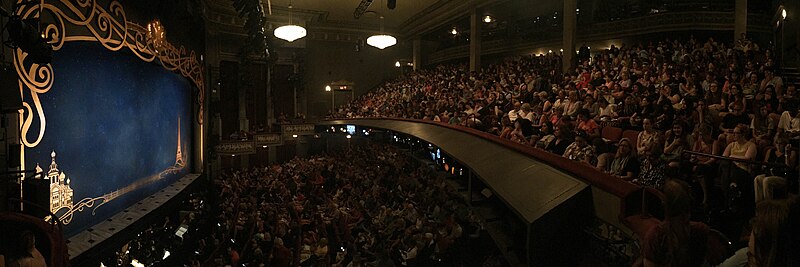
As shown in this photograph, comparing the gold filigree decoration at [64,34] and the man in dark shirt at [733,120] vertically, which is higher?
the gold filigree decoration at [64,34]

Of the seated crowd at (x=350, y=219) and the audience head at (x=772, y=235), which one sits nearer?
the audience head at (x=772, y=235)

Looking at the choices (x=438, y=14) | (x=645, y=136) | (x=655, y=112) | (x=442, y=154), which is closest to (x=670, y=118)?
(x=655, y=112)

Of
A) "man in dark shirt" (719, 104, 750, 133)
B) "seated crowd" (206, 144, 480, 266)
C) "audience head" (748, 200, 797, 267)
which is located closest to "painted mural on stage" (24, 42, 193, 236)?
"seated crowd" (206, 144, 480, 266)

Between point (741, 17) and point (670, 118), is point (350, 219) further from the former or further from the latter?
point (741, 17)

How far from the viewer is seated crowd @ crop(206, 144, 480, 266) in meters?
8.16

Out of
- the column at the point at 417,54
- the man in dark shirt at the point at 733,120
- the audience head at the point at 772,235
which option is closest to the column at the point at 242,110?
the column at the point at 417,54

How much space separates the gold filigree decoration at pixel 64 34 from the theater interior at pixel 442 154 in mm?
30

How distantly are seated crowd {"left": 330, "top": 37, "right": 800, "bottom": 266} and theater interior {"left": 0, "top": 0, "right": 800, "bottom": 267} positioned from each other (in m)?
0.04

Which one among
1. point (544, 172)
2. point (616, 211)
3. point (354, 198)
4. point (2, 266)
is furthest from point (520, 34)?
point (2, 266)

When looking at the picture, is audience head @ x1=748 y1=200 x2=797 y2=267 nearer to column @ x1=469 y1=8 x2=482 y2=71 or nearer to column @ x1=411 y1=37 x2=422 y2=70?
column @ x1=469 y1=8 x2=482 y2=71

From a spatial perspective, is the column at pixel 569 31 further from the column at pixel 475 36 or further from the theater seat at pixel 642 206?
the theater seat at pixel 642 206

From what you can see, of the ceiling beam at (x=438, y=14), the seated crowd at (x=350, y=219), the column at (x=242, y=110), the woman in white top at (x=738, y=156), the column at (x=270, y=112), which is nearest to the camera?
the woman in white top at (x=738, y=156)

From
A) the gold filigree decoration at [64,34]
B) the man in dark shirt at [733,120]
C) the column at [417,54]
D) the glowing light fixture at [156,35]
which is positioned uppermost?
the column at [417,54]

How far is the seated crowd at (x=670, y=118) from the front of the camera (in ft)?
14.9
